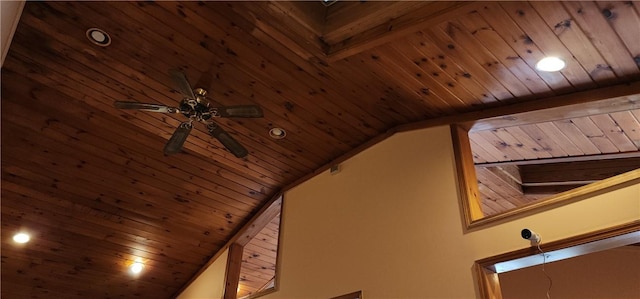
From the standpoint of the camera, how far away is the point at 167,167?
16.1ft

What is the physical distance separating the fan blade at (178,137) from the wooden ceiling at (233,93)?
0.61m

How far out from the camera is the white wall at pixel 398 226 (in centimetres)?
309

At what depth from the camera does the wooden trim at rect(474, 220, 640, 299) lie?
273 cm

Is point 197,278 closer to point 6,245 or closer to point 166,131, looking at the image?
point 6,245

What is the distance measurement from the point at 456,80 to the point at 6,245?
204 inches

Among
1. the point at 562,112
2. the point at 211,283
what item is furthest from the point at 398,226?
the point at 211,283

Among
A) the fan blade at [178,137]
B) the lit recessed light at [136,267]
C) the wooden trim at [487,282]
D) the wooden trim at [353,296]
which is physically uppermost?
the fan blade at [178,137]

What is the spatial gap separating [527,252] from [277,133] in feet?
8.21

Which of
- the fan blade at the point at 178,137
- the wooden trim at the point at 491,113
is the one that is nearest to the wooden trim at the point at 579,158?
the wooden trim at the point at 491,113

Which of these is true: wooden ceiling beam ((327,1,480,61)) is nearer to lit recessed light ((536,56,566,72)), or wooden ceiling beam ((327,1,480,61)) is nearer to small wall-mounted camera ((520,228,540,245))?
lit recessed light ((536,56,566,72))

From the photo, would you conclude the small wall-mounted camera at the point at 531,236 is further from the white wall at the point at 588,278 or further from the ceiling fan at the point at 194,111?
A: the white wall at the point at 588,278

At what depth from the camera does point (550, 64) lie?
3066mm

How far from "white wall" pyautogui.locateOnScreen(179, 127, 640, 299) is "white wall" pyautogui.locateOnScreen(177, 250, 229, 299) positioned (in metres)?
1.09

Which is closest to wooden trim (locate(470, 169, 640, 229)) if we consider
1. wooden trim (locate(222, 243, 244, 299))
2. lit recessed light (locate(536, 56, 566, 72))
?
lit recessed light (locate(536, 56, 566, 72))
